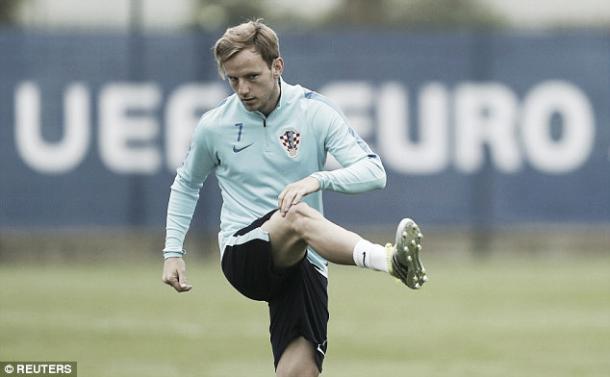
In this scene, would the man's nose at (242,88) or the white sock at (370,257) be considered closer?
the white sock at (370,257)

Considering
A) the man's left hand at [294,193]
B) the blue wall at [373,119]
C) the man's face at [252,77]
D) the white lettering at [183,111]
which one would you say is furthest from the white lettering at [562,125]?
the man's left hand at [294,193]

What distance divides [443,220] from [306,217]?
1245cm

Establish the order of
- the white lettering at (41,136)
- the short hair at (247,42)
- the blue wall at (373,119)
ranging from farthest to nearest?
1. the blue wall at (373,119)
2. the white lettering at (41,136)
3. the short hair at (247,42)

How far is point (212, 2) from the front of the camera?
20547 millimetres

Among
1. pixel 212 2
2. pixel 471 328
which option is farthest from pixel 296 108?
pixel 212 2

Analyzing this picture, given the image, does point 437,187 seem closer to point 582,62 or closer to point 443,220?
point 443,220

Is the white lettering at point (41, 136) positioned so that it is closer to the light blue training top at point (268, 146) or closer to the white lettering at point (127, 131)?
the white lettering at point (127, 131)

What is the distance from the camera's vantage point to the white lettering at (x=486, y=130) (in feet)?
62.8

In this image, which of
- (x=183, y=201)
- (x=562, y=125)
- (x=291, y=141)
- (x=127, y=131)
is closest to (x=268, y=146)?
(x=291, y=141)

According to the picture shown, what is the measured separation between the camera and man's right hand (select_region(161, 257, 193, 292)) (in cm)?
751

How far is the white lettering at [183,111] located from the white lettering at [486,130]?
3.11 m

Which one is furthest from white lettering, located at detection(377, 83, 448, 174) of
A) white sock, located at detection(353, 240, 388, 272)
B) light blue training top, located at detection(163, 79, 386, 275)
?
white sock, located at detection(353, 240, 388, 272)

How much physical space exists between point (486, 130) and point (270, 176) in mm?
11931

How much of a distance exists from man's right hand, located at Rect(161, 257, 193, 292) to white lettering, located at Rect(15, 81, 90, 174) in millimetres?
11413
